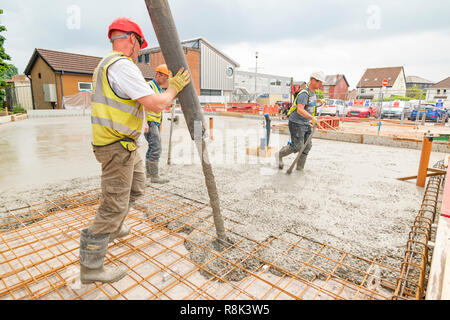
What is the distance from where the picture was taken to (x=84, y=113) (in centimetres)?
1956

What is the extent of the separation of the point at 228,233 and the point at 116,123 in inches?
64.0

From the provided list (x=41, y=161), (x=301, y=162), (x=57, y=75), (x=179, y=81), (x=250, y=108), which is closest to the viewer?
(x=179, y=81)

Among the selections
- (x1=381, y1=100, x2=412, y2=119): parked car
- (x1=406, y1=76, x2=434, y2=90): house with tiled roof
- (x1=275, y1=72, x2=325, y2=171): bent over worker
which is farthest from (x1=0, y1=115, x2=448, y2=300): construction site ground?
(x1=406, y1=76, x2=434, y2=90): house with tiled roof

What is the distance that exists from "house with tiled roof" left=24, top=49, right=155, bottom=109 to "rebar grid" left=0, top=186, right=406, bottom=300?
69.6ft

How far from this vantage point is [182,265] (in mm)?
2260

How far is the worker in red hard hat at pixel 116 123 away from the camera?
1.73 meters

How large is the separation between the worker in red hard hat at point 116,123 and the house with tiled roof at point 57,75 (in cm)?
2244

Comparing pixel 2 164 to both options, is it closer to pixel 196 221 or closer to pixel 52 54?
pixel 196 221

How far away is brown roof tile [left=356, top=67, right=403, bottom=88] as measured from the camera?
47.2 metres

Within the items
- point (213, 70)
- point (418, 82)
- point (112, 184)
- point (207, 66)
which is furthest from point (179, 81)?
point (418, 82)

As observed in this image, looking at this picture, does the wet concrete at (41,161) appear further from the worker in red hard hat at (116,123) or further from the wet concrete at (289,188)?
the worker in red hard hat at (116,123)

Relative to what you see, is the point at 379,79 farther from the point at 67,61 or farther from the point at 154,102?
the point at 154,102
